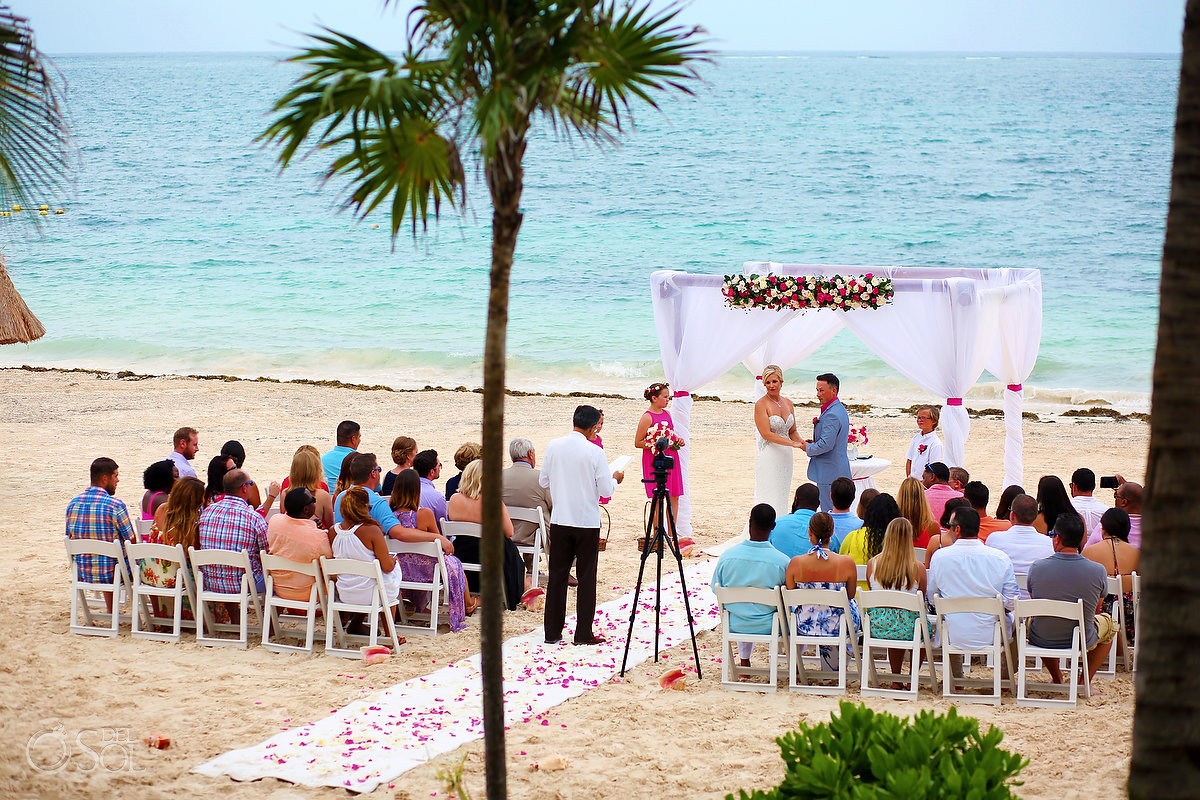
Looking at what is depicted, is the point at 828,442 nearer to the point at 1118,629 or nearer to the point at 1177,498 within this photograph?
the point at 1118,629

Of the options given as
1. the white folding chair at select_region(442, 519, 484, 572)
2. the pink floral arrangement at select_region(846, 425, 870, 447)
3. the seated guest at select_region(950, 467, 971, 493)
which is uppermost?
the pink floral arrangement at select_region(846, 425, 870, 447)

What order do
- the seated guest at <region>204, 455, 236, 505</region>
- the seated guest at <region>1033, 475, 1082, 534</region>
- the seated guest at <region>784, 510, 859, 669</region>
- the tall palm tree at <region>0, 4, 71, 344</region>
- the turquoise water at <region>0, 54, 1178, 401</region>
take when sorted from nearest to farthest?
the tall palm tree at <region>0, 4, 71, 344</region> → the seated guest at <region>784, 510, 859, 669</region> → the seated guest at <region>1033, 475, 1082, 534</region> → the seated guest at <region>204, 455, 236, 505</region> → the turquoise water at <region>0, 54, 1178, 401</region>

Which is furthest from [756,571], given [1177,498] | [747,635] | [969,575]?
[1177,498]

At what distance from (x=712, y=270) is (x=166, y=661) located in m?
35.4

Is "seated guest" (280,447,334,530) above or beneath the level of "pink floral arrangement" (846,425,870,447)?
beneath

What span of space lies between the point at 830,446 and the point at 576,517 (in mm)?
3066

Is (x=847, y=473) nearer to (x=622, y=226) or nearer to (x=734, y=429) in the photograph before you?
(x=734, y=429)

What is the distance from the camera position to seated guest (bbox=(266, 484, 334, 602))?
7.73m

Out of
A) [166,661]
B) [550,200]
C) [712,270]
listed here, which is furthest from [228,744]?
[550,200]

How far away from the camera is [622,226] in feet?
159

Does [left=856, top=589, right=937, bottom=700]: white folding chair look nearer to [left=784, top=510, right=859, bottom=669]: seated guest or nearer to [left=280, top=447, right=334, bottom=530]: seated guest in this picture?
[left=784, top=510, right=859, bottom=669]: seated guest

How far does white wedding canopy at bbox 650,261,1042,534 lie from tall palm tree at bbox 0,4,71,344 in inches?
256

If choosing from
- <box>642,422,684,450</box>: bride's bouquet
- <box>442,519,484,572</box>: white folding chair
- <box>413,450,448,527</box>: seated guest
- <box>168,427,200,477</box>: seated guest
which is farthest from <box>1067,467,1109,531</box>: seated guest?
<box>168,427,200,477</box>: seated guest

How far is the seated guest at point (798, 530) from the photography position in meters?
7.95
